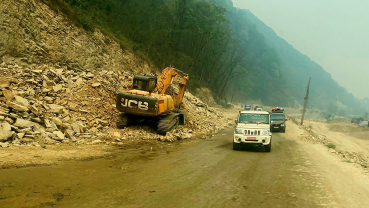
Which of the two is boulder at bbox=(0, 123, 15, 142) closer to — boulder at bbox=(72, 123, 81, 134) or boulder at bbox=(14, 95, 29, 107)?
boulder at bbox=(14, 95, 29, 107)

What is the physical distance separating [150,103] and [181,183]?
6.76 metres

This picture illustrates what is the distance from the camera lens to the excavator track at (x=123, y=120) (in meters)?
14.3

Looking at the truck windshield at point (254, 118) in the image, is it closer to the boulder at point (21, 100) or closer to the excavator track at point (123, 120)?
the excavator track at point (123, 120)

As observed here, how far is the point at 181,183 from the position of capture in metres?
7.10

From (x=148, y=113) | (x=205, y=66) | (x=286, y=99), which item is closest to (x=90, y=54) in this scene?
(x=148, y=113)

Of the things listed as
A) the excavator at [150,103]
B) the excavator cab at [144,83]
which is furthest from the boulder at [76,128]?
the excavator cab at [144,83]

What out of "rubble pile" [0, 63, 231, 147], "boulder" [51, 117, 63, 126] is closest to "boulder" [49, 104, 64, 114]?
"rubble pile" [0, 63, 231, 147]

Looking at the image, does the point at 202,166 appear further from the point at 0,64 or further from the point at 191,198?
the point at 0,64

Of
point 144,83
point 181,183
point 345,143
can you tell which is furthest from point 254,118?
point 345,143

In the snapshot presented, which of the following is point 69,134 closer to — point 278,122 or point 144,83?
point 144,83

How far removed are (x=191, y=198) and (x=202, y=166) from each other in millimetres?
3325

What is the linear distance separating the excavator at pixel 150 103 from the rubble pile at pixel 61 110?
575mm

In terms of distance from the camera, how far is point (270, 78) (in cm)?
11469

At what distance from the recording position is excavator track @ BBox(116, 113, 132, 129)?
14.3 meters
